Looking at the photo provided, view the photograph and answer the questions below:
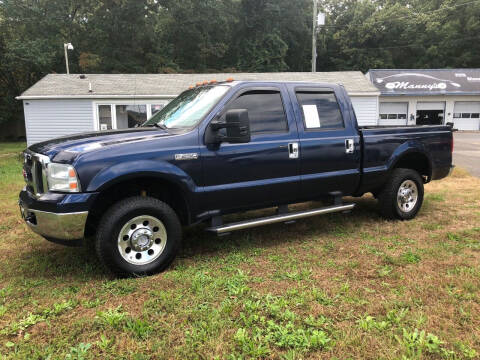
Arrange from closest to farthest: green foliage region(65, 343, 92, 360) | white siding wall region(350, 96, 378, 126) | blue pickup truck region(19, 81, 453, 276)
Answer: green foliage region(65, 343, 92, 360) → blue pickup truck region(19, 81, 453, 276) → white siding wall region(350, 96, 378, 126)

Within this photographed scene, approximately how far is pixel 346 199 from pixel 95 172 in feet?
15.2

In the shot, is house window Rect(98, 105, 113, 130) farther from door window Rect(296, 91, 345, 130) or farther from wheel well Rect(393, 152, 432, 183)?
wheel well Rect(393, 152, 432, 183)

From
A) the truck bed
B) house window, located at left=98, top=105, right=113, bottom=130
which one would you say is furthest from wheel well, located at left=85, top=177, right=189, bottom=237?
house window, located at left=98, top=105, right=113, bottom=130

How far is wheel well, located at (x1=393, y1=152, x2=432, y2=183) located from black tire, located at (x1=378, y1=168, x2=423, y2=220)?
21 cm

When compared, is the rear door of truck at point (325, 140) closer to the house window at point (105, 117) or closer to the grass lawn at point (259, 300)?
the grass lawn at point (259, 300)

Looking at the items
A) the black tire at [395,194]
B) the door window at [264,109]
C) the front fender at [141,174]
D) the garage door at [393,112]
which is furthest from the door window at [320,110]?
the garage door at [393,112]

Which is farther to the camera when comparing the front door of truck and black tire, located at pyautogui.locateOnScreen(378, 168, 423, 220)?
black tire, located at pyautogui.locateOnScreen(378, 168, 423, 220)

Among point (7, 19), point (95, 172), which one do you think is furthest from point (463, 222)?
point (7, 19)

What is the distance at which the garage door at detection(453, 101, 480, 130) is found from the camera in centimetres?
3139

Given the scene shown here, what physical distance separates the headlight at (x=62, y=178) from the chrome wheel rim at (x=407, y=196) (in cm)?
432

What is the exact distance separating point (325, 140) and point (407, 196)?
1834 mm

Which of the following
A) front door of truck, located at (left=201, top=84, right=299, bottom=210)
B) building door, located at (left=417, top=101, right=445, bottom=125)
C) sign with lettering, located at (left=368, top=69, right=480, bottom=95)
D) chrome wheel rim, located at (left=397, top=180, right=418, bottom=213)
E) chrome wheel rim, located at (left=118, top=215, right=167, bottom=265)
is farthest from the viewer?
building door, located at (left=417, top=101, right=445, bottom=125)

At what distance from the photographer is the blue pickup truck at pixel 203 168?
341 centimetres

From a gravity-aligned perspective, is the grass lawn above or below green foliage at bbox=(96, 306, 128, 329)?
below
